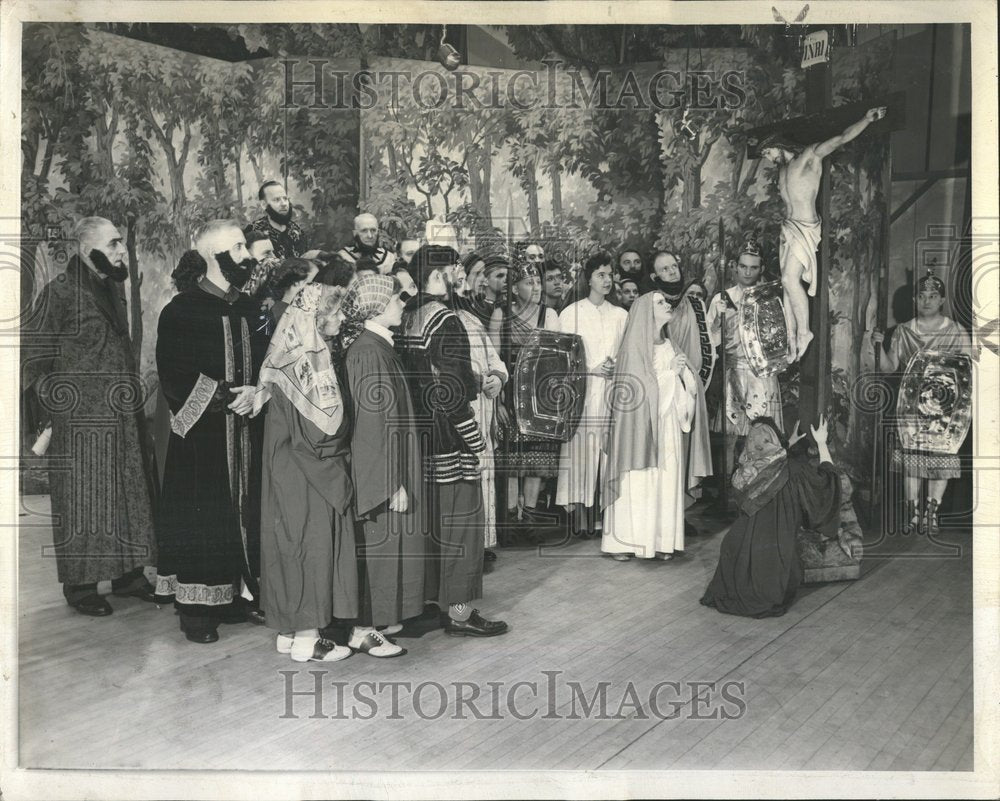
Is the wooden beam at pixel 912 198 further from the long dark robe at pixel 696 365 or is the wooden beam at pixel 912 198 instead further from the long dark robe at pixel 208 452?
the long dark robe at pixel 208 452

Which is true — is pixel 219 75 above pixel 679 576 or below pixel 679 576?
above

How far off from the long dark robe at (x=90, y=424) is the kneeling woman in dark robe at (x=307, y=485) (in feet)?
1.99

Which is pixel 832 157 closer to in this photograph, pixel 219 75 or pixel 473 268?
pixel 473 268

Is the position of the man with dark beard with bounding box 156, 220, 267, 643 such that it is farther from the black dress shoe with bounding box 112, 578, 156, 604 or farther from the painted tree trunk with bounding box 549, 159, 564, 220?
the painted tree trunk with bounding box 549, 159, 564, 220

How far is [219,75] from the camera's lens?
165 inches

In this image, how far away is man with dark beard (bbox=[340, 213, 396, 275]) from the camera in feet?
13.9

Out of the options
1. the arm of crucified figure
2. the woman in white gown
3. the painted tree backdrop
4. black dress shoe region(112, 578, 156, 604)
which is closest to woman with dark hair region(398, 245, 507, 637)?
the painted tree backdrop

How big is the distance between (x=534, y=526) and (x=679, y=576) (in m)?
0.76

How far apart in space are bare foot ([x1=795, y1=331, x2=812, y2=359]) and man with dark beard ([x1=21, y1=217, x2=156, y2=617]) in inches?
123

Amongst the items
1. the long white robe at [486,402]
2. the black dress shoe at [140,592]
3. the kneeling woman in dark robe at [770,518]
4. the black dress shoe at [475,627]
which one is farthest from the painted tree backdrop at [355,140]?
the black dress shoe at [475,627]

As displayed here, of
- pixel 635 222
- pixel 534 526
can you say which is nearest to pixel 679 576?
pixel 534 526

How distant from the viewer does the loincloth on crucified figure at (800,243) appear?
14.4 ft

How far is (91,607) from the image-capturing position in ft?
14.0

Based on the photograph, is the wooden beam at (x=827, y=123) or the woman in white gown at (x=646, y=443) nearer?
the wooden beam at (x=827, y=123)
